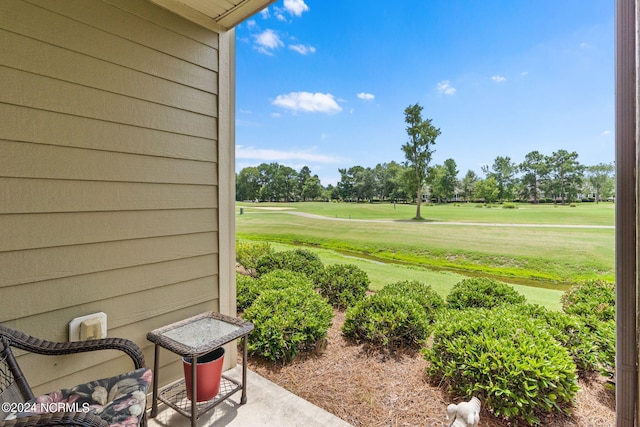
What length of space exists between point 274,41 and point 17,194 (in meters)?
5.99

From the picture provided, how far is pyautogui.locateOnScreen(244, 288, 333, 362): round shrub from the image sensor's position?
2.14 m

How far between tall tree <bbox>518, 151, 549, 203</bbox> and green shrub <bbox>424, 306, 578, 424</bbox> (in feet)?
9.59

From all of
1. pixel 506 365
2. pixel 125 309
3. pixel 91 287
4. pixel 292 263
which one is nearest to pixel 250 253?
pixel 292 263

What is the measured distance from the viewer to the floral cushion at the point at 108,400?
3.22 ft

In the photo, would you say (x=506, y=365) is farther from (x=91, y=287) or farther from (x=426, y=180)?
(x=426, y=180)

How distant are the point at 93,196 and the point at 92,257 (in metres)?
0.32

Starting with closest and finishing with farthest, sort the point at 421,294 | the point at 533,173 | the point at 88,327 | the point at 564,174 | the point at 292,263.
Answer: the point at 88,327
the point at 421,294
the point at 564,174
the point at 292,263
the point at 533,173

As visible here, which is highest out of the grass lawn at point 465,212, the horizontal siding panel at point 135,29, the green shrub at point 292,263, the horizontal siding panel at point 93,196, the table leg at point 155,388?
the horizontal siding panel at point 135,29

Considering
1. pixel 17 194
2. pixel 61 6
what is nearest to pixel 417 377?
pixel 17 194

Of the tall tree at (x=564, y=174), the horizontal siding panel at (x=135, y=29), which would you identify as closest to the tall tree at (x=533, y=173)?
the tall tree at (x=564, y=174)

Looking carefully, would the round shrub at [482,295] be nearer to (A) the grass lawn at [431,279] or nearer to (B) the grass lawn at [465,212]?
(A) the grass lawn at [431,279]

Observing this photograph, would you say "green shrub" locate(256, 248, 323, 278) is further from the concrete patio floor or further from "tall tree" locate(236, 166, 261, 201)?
the concrete patio floor

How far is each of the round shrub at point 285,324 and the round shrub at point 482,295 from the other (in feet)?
4.47

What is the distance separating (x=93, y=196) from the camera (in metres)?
1.39
